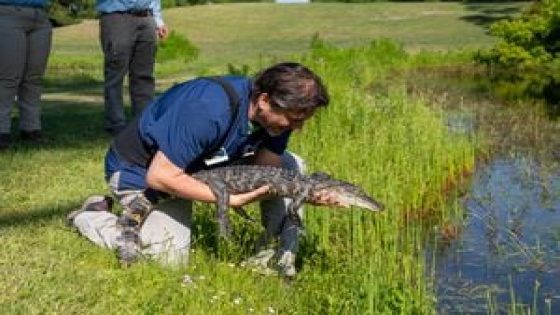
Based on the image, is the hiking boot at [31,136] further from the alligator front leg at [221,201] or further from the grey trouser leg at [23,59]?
the alligator front leg at [221,201]

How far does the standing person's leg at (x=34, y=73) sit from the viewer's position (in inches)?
315

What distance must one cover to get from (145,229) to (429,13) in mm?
39621

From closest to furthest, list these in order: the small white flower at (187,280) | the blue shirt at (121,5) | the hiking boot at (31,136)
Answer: the small white flower at (187,280)
the hiking boot at (31,136)
the blue shirt at (121,5)

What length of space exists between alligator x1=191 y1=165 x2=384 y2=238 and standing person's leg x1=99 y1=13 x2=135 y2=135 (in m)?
4.12

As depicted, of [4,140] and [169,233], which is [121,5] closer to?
[4,140]

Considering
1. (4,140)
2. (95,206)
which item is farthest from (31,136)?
(95,206)

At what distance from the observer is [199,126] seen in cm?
436

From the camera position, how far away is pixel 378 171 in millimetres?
6766

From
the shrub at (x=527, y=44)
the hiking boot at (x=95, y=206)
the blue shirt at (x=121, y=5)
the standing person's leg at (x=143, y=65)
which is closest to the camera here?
the hiking boot at (x=95, y=206)

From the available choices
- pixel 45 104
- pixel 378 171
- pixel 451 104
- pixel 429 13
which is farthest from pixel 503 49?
pixel 429 13

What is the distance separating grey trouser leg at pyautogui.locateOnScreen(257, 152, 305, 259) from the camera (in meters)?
4.93

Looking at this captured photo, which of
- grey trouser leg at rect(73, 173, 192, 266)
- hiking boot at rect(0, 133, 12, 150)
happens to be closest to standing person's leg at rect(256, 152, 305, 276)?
grey trouser leg at rect(73, 173, 192, 266)

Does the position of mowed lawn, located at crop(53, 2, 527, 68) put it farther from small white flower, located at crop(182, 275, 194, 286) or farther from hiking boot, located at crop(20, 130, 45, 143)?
small white flower, located at crop(182, 275, 194, 286)

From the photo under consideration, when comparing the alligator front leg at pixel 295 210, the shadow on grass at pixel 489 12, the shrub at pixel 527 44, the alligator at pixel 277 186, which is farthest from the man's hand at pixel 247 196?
the shadow on grass at pixel 489 12
